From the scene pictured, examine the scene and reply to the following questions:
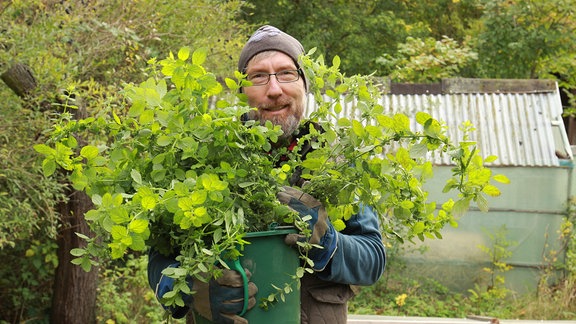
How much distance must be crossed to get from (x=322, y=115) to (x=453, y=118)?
7.12 meters

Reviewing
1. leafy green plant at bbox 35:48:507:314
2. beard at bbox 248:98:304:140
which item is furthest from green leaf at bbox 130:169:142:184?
beard at bbox 248:98:304:140

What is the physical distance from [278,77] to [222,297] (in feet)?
2.62

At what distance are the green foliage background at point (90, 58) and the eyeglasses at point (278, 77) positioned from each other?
0.36m

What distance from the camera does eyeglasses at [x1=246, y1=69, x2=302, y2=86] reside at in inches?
98.3

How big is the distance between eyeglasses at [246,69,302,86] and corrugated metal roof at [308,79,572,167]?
20.1 ft

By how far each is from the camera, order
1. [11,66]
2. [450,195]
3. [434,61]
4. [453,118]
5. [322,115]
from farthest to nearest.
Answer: [434,61], [453,118], [450,195], [11,66], [322,115]

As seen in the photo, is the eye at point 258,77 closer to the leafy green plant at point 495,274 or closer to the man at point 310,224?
the man at point 310,224

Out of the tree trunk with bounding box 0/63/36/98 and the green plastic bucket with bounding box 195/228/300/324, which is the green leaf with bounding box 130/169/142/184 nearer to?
the green plastic bucket with bounding box 195/228/300/324

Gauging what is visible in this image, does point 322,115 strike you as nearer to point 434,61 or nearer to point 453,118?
point 453,118

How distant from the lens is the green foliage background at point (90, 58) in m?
5.14

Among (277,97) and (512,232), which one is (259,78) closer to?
(277,97)

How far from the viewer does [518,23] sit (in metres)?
12.6

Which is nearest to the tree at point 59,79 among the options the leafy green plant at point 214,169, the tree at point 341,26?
the leafy green plant at point 214,169

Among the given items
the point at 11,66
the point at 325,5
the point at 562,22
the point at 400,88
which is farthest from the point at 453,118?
the point at 325,5
